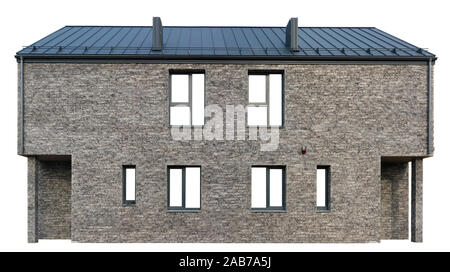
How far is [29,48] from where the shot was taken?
1290 cm

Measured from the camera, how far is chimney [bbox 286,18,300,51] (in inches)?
518

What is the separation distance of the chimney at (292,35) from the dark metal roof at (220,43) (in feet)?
0.57

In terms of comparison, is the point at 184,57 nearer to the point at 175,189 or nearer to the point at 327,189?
the point at 175,189

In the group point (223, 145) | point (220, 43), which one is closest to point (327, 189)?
point (223, 145)

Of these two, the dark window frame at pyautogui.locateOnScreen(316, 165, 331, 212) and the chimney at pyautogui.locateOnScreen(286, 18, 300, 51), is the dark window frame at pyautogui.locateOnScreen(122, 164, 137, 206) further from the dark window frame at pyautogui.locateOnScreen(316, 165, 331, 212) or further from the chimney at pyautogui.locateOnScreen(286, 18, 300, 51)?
the chimney at pyautogui.locateOnScreen(286, 18, 300, 51)

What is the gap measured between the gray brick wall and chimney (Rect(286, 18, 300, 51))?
38.4 inches

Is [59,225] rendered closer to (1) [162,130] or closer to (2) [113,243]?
(2) [113,243]

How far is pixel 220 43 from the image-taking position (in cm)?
1384

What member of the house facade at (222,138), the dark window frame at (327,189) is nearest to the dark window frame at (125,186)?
the house facade at (222,138)

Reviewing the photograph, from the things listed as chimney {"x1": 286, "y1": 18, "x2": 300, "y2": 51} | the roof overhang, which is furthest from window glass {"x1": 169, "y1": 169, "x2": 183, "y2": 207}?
chimney {"x1": 286, "y1": 18, "x2": 300, "y2": 51}

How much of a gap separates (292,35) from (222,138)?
161 inches

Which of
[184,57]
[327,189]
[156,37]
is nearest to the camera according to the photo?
[184,57]

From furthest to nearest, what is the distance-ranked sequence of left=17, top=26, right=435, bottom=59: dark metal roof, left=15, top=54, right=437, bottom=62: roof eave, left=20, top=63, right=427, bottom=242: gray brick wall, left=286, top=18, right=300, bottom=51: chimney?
1. left=286, top=18, right=300, bottom=51: chimney
2. left=17, top=26, right=435, bottom=59: dark metal roof
3. left=15, top=54, right=437, bottom=62: roof eave
4. left=20, top=63, right=427, bottom=242: gray brick wall

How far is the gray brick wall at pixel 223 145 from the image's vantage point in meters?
12.3
